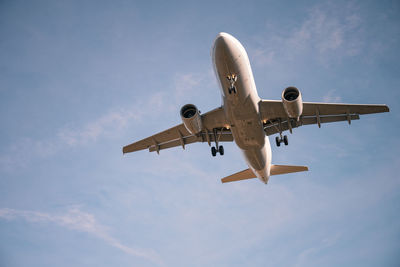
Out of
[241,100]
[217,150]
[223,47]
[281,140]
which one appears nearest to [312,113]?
[281,140]

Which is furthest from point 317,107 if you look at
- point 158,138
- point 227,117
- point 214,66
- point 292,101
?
point 158,138

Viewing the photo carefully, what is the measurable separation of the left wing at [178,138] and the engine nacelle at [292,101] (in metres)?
5.22

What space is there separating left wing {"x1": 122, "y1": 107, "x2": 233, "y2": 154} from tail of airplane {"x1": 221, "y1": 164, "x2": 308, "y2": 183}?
117 inches

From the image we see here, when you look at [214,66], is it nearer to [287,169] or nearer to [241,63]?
[241,63]

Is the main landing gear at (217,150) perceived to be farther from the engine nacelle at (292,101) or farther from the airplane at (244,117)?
the engine nacelle at (292,101)

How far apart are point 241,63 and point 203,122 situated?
20.1ft

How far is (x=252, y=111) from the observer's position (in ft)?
77.4

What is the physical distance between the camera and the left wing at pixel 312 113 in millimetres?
25141

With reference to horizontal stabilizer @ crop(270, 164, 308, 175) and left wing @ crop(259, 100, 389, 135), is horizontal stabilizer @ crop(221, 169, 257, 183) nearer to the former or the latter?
horizontal stabilizer @ crop(270, 164, 308, 175)

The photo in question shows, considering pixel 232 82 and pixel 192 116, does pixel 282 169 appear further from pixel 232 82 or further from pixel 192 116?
pixel 232 82

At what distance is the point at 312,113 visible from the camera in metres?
26.9

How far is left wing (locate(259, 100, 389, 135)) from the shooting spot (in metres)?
25.1

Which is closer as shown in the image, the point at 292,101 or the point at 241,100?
the point at 292,101

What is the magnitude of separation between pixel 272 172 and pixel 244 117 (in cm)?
783
